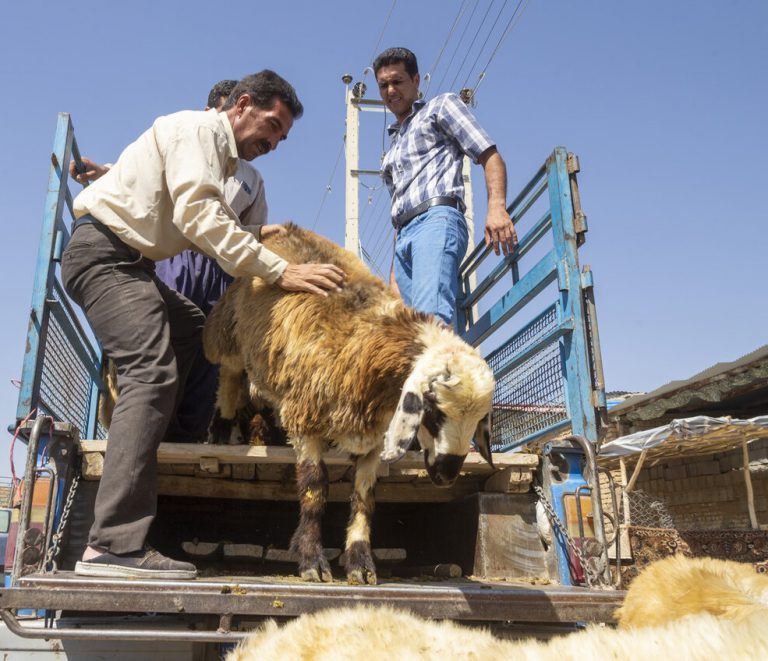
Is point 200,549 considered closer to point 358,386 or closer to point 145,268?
point 358,386

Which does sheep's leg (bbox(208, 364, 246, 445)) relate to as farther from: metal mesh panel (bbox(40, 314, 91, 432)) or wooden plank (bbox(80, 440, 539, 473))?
metal mesh panel (bbox(40, 314, 91, 432))

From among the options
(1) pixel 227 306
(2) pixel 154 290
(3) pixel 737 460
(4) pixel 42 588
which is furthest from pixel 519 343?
(3) pixel 737 460

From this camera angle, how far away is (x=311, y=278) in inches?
158

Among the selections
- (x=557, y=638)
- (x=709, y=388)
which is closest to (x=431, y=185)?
(x=557, y=638)

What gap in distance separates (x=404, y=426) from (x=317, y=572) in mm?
912

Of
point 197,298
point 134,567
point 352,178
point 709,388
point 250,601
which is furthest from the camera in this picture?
point 352,178

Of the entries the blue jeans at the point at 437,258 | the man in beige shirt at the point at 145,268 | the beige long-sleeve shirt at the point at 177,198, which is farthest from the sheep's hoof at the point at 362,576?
the blue jeans at the point at 437,258

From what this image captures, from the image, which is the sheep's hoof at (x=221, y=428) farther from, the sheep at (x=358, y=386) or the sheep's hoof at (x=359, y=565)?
the sheep's hoof at (x=359, y=565)

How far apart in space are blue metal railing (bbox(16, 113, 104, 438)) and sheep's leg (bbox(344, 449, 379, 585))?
1838mm

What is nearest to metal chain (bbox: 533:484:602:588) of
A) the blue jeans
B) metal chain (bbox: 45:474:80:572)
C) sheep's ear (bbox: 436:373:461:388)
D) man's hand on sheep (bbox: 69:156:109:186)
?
sheep's ear (bbox: 436:373:461:388)

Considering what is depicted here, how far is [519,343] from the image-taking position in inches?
197

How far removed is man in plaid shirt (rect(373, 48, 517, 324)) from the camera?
501 centimetres

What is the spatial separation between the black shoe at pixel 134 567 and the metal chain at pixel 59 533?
0.39 metres

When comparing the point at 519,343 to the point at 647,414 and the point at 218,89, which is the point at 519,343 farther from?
the point at 647,414
